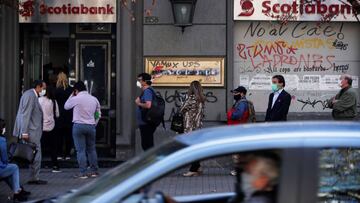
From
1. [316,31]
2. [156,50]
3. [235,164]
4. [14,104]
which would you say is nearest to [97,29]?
[156,50]

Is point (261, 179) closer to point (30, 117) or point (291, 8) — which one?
point (30, 117)

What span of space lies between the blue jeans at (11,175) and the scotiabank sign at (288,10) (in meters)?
5.62

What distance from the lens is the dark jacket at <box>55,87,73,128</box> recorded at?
12312 mm

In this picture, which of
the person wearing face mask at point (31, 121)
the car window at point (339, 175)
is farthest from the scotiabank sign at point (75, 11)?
the car window at point (339, 175)

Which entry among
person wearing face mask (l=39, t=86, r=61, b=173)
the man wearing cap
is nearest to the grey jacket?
person wearing face mask (l=39, t=86, r=61, b=173)

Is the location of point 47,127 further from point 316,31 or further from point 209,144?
point 209,144

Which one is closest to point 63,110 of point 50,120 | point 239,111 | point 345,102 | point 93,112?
point 50,120

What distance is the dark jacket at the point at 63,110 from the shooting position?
12312 mm

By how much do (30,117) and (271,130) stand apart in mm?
7254

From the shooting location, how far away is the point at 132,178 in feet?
11.9

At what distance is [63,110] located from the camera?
40.4 feet

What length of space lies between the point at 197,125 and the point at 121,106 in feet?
6.40

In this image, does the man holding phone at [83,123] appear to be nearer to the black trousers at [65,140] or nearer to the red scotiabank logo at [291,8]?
the black trousers at [65,140]

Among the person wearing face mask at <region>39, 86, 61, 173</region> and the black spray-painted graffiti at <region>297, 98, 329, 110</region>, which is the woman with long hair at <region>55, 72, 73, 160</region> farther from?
the black spray-painted graffiti at <region>297, 98, 329, 110</region>
